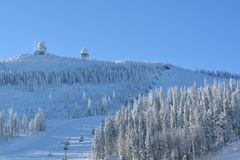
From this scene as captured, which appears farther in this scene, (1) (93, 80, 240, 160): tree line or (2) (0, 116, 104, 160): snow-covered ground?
(2) (0, 116, 104, 160): snow-covered ground

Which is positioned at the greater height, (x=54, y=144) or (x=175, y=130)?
(x=175, y=130)

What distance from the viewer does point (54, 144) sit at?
533ft

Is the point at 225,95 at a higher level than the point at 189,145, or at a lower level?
higher

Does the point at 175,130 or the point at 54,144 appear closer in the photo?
the point at 175,130

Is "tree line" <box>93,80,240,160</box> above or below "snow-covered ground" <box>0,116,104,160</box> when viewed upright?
above

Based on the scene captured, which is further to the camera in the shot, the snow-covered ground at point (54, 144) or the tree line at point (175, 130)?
Result: the snow-covered ground at point (54, 144)

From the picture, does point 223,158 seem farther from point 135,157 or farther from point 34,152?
point 34,152

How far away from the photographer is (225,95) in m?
133

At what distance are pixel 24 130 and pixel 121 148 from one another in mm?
81647

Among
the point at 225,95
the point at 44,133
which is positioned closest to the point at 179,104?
the point at 225,95

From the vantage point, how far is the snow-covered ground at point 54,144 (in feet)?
475

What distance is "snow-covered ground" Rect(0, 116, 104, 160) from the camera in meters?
145

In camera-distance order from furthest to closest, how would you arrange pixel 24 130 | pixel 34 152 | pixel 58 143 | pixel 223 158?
pixel 24 130 → pixel 58 143 → pixel 34 152 → pixel 223 158

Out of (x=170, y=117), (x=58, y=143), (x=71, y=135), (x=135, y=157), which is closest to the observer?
(x=135, y=157)
